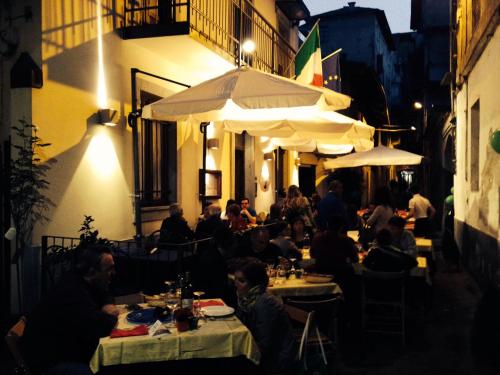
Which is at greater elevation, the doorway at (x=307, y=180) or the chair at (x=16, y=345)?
the doorway at (x=307, y=180)

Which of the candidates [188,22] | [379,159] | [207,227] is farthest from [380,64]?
[207,227]

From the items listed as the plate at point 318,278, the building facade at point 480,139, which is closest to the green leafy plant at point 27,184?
the plate at point 318,278

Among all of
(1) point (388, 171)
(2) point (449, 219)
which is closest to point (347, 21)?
(1) point (388, 171)

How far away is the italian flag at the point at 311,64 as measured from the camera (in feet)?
27.8

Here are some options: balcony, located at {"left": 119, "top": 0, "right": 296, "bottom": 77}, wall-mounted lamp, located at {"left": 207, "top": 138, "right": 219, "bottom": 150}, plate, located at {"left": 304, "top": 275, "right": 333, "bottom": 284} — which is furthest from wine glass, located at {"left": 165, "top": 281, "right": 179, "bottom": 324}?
wall-mounted lamp, located at {"left": 207, "top": 138, "right": 219, "bottom": 150}

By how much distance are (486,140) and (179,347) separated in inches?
274

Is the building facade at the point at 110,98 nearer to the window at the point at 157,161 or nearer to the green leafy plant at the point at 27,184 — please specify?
the window at the point at 157,161

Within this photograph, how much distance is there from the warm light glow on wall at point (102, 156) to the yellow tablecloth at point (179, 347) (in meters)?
4.20

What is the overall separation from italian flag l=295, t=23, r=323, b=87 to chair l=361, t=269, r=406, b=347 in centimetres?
336

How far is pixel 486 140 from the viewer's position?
8.87 m

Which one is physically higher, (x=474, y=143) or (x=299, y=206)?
(x=474, y=143)

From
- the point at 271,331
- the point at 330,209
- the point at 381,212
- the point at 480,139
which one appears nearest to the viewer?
the point at 271,331

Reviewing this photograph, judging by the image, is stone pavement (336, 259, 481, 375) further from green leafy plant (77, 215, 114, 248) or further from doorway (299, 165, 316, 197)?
doorway (299, 165, 316, 197)

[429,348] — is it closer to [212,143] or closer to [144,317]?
[144,317]
